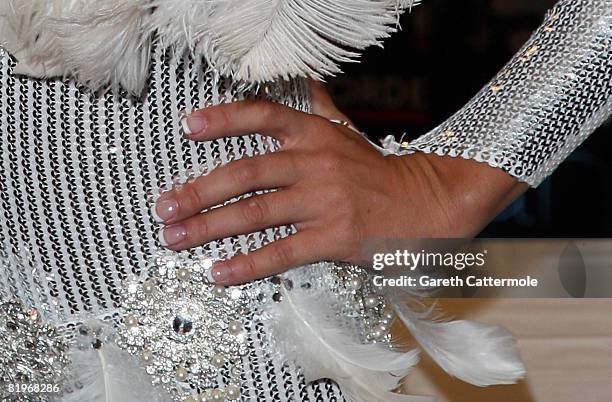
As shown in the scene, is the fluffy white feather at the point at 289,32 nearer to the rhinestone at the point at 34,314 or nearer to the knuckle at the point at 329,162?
the knuckle at the point at 329,162

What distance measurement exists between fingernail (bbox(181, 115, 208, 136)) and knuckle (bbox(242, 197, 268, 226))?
0.06m

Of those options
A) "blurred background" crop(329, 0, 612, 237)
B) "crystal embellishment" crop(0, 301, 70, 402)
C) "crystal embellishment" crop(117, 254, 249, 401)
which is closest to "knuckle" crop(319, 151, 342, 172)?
"crystal embellishment" crop(117, 254, 249, 401)

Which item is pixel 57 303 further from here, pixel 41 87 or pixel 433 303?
pixel 433 303

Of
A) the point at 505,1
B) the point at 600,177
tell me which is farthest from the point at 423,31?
the point at 600,177

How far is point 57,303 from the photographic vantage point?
0.63 m

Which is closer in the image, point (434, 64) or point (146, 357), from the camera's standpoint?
point (146, 357)

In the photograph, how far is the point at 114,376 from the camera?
0.64 meters

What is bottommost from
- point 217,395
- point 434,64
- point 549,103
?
point 217,395

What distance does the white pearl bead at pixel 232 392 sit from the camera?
2.06ft

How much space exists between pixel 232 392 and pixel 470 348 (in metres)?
0.20

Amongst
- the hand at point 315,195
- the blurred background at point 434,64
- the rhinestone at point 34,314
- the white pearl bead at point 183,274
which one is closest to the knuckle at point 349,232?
the hand at point 315,195

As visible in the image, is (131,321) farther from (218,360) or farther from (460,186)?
(460,186)

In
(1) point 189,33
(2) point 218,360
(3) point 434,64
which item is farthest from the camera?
(3) point 434,64

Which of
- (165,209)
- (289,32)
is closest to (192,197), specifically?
(165,209)
